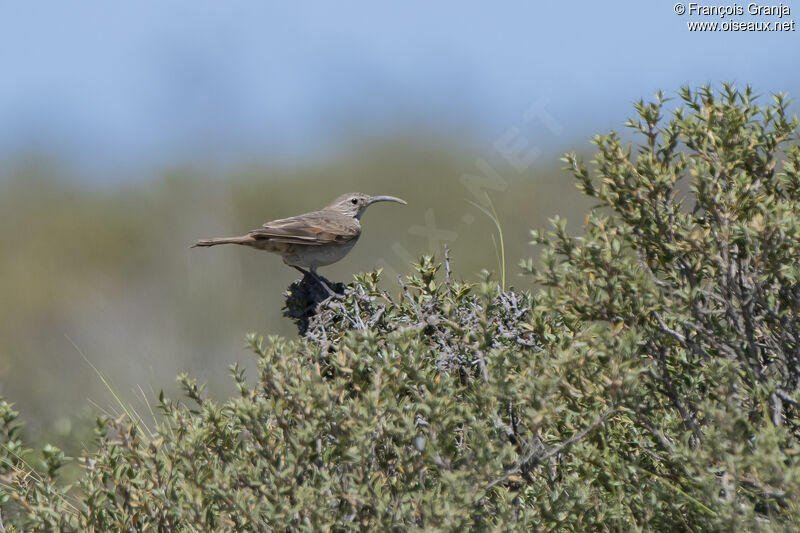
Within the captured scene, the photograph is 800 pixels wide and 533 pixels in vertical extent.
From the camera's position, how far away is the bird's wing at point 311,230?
6508 mm

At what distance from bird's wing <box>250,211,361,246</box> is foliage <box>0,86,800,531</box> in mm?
2734

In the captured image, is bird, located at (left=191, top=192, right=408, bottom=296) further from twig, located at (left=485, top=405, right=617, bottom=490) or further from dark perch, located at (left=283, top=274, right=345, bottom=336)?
twig, located at (left=485, top=405, right=617, bottom=490)

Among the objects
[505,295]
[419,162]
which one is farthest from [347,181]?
[505,295]

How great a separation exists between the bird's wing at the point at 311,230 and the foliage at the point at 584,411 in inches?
108

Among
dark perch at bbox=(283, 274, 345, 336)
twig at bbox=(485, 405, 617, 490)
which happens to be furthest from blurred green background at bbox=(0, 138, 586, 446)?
twig at bbox=(485, 405, 617, 490)

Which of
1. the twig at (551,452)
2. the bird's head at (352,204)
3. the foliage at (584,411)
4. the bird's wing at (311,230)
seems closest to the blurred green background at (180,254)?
the bird's wing at (311,230)

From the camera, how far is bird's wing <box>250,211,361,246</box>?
256 inches

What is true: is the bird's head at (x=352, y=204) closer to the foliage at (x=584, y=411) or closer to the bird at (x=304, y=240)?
the bird at (x=304, y=240)

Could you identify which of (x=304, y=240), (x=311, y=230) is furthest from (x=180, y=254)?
(x=304, y=240)

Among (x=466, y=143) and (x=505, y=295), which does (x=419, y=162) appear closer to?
(x=466, y=143)

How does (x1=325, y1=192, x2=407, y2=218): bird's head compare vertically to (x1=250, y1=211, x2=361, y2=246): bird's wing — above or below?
above

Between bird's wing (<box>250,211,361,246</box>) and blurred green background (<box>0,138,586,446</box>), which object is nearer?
bird's wing (<box>250,211,361,246</box>)

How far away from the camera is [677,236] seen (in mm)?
3729

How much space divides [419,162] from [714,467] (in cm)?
1212
